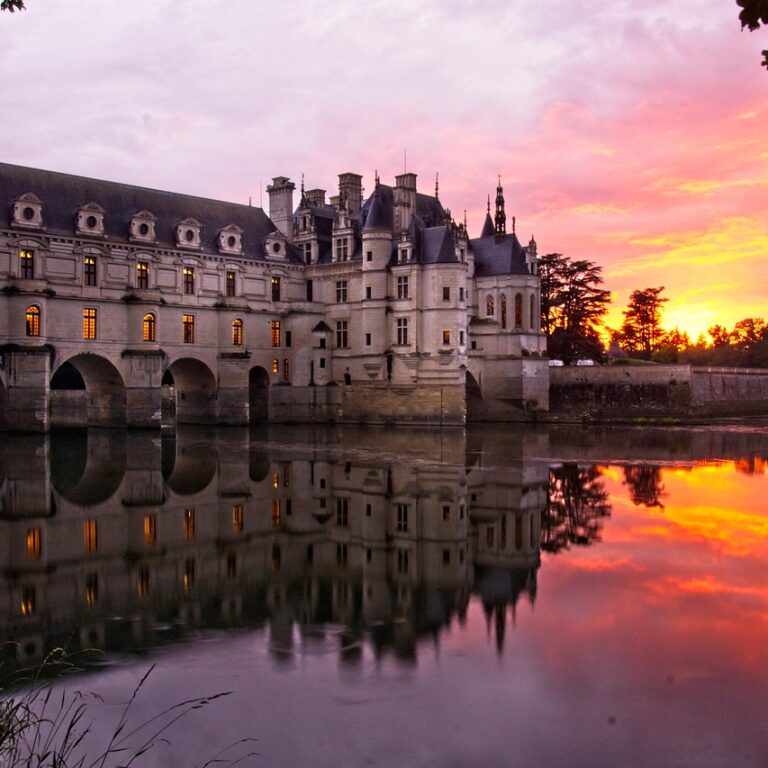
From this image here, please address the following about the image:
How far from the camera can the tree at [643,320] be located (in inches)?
3000

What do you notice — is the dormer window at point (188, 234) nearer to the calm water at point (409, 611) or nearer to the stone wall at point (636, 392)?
the stone wall at point (636, 392)

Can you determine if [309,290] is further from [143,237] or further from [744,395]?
[744,395]

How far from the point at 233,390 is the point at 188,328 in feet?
12.4

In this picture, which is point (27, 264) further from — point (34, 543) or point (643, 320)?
point (643, 320)

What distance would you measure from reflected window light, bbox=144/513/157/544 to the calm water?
0.11 meters

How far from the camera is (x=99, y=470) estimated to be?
2359 centimetres

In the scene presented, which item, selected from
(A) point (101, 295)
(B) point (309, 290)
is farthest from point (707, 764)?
(B) point (309, 290)

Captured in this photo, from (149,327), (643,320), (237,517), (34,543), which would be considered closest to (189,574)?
(34,543)

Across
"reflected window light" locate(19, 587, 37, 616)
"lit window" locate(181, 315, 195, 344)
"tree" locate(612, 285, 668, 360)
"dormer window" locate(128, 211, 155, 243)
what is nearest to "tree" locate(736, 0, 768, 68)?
"reflected window light" locate(19, 587, 37, 616)

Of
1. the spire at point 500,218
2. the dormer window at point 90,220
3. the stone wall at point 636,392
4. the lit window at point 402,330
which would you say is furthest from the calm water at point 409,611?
the spire at point 500,218

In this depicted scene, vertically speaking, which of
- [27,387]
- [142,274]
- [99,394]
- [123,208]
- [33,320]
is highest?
[123,208]

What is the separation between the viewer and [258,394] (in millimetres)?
47719

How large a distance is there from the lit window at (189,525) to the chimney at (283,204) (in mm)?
35653

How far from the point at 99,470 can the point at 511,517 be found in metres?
12.4
